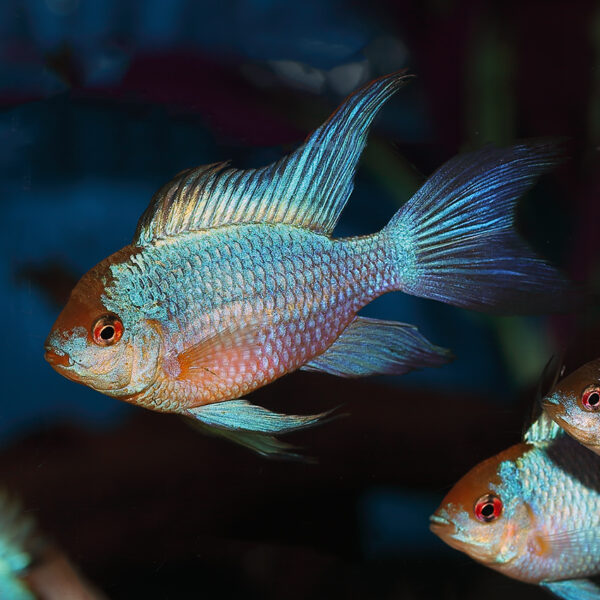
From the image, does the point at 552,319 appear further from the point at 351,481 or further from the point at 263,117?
the point at 263,117

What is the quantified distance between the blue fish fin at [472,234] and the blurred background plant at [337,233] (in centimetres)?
9

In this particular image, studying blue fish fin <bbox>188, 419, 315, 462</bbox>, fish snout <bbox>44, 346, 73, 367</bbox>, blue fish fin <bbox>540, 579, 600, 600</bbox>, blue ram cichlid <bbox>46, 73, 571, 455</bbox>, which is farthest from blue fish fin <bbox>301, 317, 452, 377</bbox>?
blue fish fin <bbox>540, 579, 600, 600</bbox>

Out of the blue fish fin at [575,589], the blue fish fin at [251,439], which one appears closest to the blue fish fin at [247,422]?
the blue fish fin at [251,439]

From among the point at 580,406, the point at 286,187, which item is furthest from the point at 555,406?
the point at 286,187

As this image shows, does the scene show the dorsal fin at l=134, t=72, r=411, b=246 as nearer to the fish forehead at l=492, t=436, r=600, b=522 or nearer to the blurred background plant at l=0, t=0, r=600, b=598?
the blurred background plant at l=0, t=0, r=600, b=598

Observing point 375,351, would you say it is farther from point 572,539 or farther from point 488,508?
point 572,539

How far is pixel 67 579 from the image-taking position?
112 centimetres

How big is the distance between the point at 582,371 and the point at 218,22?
830mm

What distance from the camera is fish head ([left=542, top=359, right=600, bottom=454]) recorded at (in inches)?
39.1

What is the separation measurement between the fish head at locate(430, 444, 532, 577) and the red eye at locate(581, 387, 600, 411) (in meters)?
0.24

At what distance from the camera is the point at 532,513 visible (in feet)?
3.76

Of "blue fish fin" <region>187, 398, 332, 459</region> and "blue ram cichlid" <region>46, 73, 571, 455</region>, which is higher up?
"blue ram cichlid" <region>46, 73, 571, 455</region>

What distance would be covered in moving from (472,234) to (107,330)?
1.97 feet

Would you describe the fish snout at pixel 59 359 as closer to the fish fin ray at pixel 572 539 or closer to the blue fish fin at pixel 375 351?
the blue fish fin at pixel 375 351
